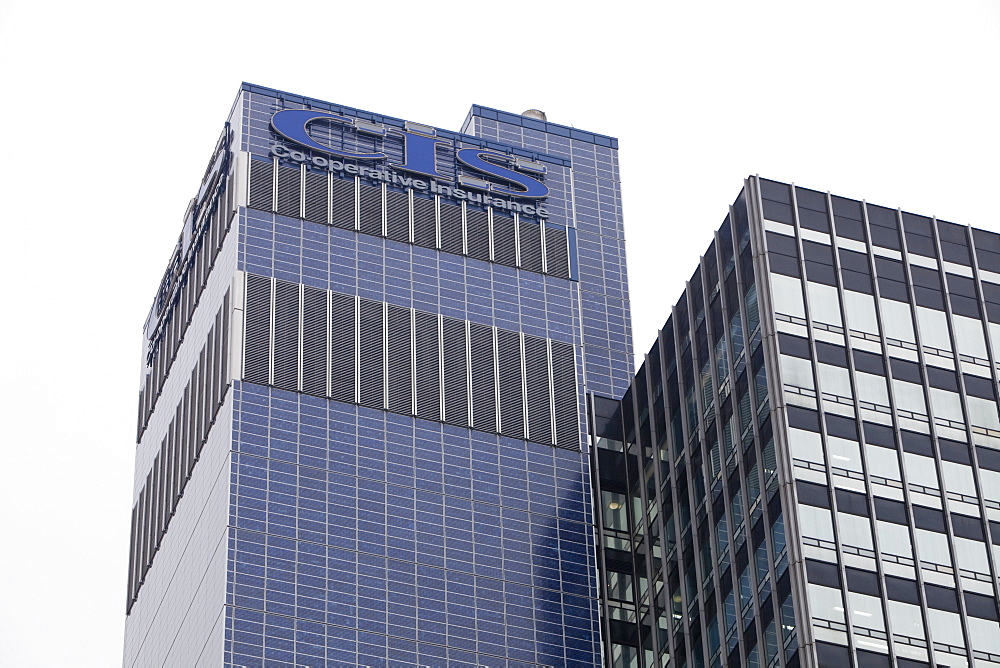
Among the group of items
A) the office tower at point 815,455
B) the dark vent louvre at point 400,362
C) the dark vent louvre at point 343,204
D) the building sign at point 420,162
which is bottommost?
the office tower at point 815,455

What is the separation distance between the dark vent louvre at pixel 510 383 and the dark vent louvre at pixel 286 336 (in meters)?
13.8

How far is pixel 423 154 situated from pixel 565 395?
21557 mm

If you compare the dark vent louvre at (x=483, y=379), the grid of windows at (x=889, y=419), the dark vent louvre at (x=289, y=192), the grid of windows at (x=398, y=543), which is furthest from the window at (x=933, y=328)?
the dark vent louvre at (x=289, y=192)

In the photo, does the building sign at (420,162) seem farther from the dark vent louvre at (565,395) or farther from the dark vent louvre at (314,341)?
the dark vent louvre at (565,395)

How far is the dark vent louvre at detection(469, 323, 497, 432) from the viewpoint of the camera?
13538cm

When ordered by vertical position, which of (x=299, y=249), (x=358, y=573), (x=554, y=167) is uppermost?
(x=554, y=167)

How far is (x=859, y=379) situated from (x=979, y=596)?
14547mm

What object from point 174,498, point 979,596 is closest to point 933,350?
point 979,596

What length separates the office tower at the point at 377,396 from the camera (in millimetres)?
124250

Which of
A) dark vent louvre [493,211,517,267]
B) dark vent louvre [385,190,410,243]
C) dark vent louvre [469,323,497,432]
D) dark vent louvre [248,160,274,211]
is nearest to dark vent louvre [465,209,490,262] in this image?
dark vent louvre [493,211,517,267]

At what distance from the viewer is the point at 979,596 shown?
109500mm

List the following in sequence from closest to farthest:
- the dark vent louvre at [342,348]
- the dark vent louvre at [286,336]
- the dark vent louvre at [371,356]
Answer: the dark vent louvre at [286,336], the dark vent louvre at [342,348], the dark vent louvre at [371,356]

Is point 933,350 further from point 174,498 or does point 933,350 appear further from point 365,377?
point 174,498

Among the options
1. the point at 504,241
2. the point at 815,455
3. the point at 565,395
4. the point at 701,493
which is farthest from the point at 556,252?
the point at 815,455
